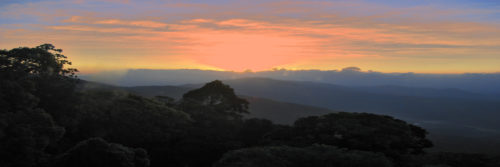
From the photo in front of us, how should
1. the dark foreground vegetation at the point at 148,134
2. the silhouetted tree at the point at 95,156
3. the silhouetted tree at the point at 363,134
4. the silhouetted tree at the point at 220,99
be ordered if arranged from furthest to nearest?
1. the silhouetted tree at the point at 220,99
2. the silhouetted tree at the point at 363,134
3. the dark foreground vegetation at the point at 148,134
4. the silhouetted tree at the point at 95,156

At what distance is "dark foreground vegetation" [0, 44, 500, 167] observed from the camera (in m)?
19.4

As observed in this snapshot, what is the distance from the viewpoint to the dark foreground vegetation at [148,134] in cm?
1944

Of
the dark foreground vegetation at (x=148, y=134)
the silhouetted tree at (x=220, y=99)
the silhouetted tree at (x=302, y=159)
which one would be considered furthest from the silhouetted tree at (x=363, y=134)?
the silhouetted tree at (x=220, y=99)

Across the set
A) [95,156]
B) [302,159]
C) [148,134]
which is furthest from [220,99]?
[95,156]

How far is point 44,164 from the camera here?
1991 centimetres

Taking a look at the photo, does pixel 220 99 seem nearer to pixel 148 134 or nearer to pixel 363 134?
pixel 148 134

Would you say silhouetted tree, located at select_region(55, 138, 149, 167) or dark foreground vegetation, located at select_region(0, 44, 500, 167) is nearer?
silhouetted tree, located at select_region(55, 138, 149, 167)

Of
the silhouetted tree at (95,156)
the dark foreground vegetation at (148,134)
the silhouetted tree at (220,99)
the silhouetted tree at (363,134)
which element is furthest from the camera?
the silhouetted tree at (220,99)

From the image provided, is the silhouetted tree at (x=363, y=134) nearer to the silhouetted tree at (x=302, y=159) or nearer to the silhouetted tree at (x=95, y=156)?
the silhouetted tree at (x=302, y=159)

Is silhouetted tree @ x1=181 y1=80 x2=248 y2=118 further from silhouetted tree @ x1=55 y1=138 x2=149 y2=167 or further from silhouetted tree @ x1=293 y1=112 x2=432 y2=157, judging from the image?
silhouetted tree @ x1=55 y1=138 x2=149 y2=167

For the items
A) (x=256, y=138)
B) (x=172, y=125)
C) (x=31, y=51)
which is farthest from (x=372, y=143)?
(x=31, y=51)

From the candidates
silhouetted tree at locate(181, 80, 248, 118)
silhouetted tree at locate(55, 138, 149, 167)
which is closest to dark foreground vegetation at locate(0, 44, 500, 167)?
silhouetted tree at locate(55, 138, 149, 167)

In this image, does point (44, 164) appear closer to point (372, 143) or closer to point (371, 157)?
point (371, 157)

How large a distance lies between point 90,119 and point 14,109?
23.3 feet
